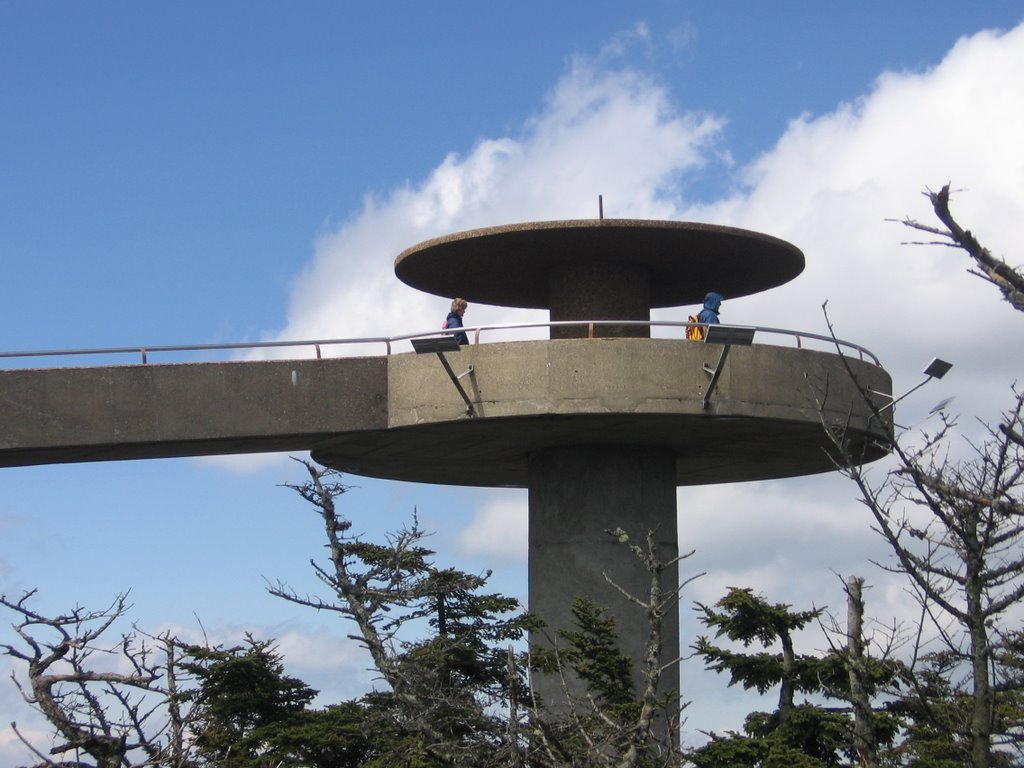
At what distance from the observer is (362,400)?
2431 cm

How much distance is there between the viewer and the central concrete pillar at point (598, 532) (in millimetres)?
24906

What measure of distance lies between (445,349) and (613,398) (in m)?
2.58

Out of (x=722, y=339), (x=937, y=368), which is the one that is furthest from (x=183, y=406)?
(x=937, y=368)

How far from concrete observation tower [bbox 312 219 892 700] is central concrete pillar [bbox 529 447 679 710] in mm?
28

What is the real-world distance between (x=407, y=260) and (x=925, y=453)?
1406cm

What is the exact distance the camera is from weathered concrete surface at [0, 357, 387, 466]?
23688 mm

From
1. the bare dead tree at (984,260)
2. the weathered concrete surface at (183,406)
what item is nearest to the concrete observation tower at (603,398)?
the weathered concrete surface at (183,406)

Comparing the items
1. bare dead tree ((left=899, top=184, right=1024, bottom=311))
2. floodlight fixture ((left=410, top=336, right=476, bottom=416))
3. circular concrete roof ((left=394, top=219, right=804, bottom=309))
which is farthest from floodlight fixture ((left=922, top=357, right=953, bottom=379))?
bare dead tree ((left=899, top=184, right=1024, bottom=311))

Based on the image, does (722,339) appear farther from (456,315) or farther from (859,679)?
(859,679)

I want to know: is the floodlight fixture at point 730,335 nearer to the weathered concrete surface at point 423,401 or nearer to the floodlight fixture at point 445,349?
the weathered concrete surface at point 423,401

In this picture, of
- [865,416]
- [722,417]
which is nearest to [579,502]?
[722,417]

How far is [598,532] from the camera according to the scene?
25.2 m

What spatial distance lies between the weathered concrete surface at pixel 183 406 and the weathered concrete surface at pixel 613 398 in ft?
2.10

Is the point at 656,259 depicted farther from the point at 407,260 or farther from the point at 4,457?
the point at 4,457
